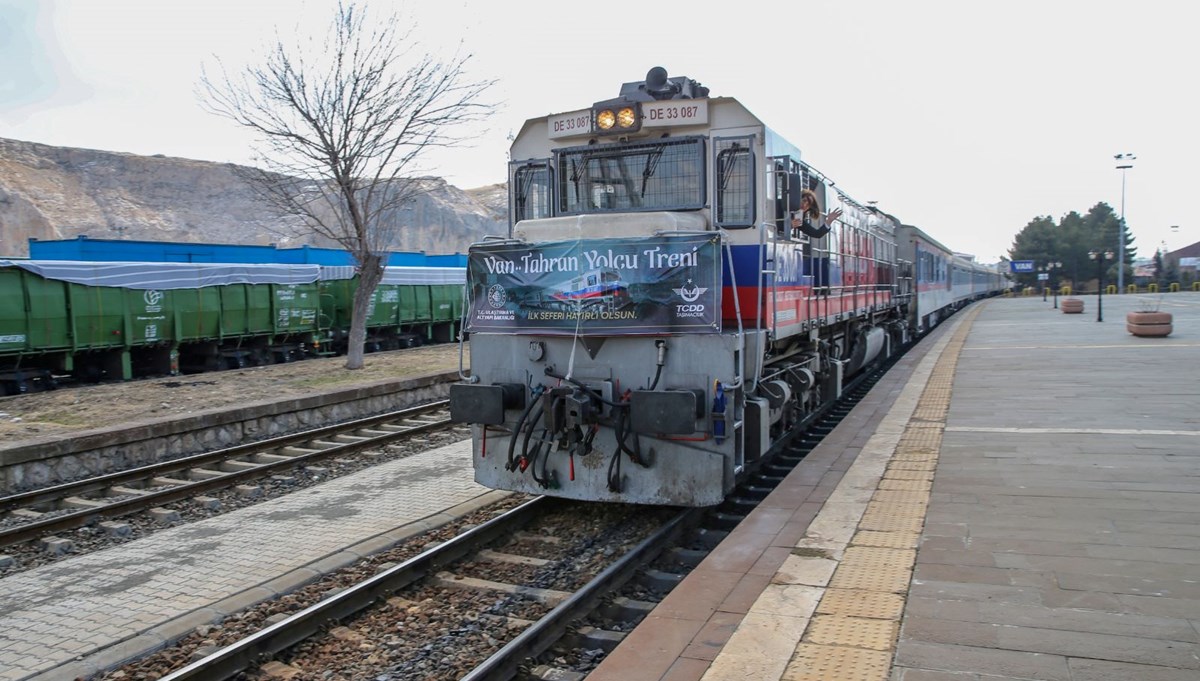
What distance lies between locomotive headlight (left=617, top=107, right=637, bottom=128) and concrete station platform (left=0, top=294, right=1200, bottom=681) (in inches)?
146

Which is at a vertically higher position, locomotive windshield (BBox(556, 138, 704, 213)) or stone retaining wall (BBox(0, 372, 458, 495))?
locomotive windshield (BBox(556, 138, 704, 213))

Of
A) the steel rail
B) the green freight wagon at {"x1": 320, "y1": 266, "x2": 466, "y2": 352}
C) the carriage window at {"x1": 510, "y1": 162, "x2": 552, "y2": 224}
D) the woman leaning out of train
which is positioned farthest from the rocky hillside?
the steel rail

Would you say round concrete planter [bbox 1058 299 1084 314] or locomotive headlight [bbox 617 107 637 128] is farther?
round concrete planter [bbox 1058 299 1084 314]

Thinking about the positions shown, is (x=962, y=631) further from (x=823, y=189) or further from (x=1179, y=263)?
(x=1179, y=263)

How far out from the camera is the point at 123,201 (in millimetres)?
63562

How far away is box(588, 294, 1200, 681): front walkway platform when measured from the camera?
4.20 metres

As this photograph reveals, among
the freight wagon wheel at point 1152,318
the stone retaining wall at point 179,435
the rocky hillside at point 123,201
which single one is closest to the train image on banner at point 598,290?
the stone retaining wall at point 179,435

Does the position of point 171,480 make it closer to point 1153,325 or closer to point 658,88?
point 658,88

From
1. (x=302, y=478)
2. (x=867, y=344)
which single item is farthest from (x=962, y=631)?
(x=867, y=344)

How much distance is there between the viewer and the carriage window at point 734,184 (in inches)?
295

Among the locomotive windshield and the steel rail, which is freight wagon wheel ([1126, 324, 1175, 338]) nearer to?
the locomotive windshield

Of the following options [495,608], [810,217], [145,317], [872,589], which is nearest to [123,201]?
[145,317]

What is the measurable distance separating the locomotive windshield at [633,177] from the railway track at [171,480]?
17.2ft

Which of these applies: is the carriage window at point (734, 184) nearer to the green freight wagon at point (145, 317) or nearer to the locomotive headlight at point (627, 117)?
the locomotive headlight at point (627, 117)
